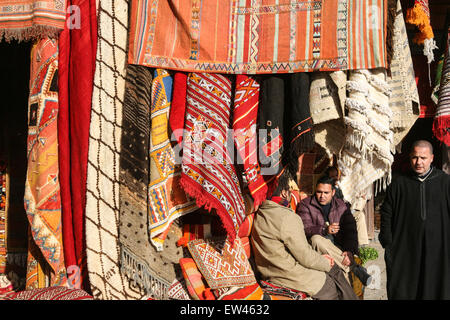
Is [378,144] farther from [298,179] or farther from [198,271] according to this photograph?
[198,271]

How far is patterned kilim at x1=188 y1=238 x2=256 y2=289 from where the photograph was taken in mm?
3461

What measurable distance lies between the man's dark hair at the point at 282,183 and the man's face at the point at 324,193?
38 centimetres

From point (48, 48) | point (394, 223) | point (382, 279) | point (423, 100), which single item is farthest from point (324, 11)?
point (382, 279)

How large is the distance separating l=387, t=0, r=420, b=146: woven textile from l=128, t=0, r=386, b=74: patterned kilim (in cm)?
20

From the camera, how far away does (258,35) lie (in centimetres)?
337

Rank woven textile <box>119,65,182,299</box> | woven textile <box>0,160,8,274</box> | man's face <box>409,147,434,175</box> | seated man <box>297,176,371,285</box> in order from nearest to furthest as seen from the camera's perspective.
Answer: woven textile <box>119,65,182,299</box> → man's face <box>409,147,434,175</box> → seated man <box>297,176,371,285</box> → woven textile <box>0,160,8,274</box>

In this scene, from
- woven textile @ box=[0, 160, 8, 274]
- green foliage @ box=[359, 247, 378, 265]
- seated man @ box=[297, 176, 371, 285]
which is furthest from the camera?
green foliage @ box=[359, 247, 378, 265]

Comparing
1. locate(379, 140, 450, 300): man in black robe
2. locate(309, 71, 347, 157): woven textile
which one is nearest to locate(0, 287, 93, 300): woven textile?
locate(309, 71, 347, 157): woven textile

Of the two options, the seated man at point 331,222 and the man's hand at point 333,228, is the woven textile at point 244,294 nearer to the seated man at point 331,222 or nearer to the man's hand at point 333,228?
the seated man at point 331,222

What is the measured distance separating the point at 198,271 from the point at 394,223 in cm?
171

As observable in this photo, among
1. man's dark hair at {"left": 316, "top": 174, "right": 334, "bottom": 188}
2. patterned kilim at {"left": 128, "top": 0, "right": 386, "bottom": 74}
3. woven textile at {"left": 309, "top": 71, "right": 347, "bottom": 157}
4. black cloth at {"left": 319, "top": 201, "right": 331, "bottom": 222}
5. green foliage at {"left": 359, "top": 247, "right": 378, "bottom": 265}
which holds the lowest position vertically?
green foliage at {"left": 359, "top": 247, "right": 378, "bottom": 265}

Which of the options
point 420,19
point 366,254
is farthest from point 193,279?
point 420,19

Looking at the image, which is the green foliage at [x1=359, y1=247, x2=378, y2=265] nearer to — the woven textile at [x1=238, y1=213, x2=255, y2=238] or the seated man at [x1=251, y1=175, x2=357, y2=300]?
the seated man at [x1=251, y1=175, x2=357, y2=300]

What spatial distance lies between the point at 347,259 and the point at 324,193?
23.0 inches
